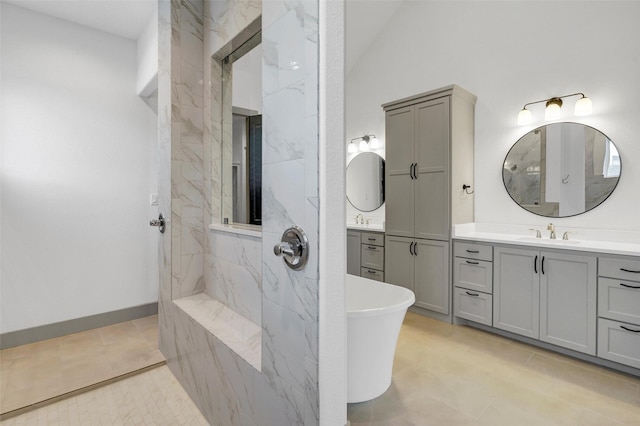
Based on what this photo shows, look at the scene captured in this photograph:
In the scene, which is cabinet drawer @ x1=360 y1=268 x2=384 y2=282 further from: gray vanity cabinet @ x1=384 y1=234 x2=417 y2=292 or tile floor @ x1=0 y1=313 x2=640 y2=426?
tile floor @ x1=0 y1=313 x2=640 y2=426

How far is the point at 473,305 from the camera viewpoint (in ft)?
9.67

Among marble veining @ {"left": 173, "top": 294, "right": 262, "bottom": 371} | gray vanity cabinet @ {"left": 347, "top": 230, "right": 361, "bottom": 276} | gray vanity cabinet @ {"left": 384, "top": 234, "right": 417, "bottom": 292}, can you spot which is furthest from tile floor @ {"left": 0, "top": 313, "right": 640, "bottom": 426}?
gray vanity cabinet @ {"left": 347, "top": 230, "right": 361, "bottom": 276}

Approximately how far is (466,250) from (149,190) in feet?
10.8

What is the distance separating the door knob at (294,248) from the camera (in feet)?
3.62

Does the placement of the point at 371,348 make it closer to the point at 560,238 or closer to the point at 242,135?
the point at 242,135

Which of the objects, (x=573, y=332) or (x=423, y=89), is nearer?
(x=573, y=332)

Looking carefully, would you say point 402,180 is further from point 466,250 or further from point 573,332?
point 573,332

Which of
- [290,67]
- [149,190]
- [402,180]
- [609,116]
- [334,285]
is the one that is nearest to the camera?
[334,285]

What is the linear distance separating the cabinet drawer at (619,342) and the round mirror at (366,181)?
261 centimetres

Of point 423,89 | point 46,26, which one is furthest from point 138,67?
point 423,89

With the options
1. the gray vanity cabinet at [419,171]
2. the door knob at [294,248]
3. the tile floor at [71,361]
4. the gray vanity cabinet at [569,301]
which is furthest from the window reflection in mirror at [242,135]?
the gray vanity cabinet at [569,301]

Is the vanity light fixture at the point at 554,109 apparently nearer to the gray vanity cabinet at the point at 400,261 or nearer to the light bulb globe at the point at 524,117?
the light bulb globe at the point at 524,117

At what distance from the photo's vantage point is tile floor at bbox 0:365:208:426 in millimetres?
1756

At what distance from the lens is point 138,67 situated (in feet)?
10.2
